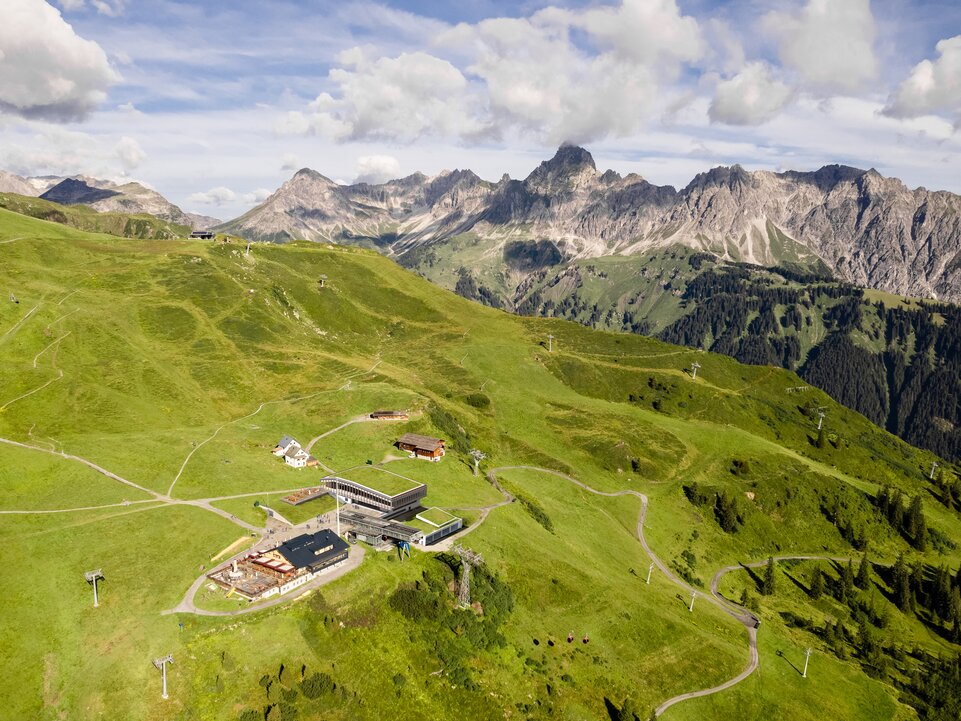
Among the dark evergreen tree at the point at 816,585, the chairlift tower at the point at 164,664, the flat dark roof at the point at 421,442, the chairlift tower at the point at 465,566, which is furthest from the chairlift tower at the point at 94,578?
the dark evergreen tree at the point at 816,585

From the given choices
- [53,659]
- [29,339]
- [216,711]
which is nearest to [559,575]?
[216,711]

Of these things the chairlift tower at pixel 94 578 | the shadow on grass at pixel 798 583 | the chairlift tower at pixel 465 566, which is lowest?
the shadow on grass at pixel 798 583

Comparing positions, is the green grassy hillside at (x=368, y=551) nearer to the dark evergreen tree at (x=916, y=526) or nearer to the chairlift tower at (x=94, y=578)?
the chairlift tower at (x=94, y=578)

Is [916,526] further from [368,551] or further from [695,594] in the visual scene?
[368,551]

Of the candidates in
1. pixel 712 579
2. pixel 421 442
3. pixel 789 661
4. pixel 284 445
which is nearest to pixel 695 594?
pixel 712 579

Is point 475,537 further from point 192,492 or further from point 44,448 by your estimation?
point 44,448
